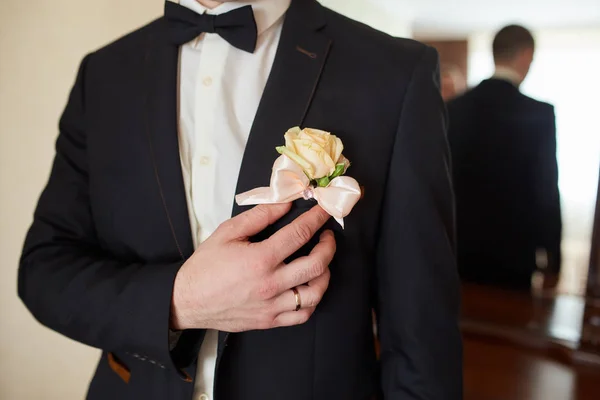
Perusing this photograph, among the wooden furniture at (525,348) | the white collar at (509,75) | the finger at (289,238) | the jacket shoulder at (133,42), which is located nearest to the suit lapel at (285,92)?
the finger at (289,238)

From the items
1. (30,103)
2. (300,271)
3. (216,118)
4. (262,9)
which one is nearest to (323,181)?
(300,271)

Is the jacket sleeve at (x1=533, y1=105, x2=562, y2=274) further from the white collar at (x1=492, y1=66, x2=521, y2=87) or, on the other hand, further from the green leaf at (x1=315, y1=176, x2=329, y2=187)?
the green leaf at (x1=315, y1=176, x2=329, y2=187)

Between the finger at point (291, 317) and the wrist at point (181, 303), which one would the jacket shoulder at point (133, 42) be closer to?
the wrist at point (181, 303)

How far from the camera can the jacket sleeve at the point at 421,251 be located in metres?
0.77

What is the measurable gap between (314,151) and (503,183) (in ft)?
A: 2.67

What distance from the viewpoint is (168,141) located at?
790mm

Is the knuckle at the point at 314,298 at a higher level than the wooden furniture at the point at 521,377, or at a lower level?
higher

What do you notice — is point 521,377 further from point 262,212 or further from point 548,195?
point 262,212

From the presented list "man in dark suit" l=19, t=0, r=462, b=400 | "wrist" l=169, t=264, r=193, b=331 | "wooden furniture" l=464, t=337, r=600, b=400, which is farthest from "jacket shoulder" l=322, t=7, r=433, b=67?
"wooden furniture" l=464, t=337, r=600, b=400

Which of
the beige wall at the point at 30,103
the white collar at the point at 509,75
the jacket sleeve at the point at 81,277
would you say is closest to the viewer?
the jacket sleeve at the point at 81,277

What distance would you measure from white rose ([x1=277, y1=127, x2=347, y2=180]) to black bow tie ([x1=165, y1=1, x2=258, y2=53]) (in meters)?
0.22

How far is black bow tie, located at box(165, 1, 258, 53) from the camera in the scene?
78 cm

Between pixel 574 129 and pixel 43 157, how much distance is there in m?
1.37

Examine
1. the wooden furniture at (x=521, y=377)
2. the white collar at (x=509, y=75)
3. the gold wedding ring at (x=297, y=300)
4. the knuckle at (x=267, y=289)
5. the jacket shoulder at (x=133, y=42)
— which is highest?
the white collar at (x=509, y=75)
